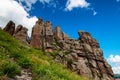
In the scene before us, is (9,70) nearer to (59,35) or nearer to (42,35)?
(42,35)

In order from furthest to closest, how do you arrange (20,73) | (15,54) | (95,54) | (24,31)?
(95,54)
(24,31)
(15,54)
(20,73)

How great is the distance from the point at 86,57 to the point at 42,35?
32248mm

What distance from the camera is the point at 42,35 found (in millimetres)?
140125

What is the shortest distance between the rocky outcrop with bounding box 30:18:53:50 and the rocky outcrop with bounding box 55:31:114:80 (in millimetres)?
9915

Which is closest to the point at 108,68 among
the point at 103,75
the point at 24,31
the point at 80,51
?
the point at 103,75

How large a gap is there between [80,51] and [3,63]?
137265mm

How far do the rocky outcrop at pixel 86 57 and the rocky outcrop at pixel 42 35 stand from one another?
9915 mm

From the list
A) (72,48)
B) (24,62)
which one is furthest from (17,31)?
(24,62)

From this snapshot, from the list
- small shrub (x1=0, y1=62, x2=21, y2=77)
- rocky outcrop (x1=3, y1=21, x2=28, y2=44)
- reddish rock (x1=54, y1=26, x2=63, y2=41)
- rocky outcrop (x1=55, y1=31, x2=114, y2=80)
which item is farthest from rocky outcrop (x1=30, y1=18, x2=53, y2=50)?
small shrub (x1=0, y1=62, x2=21, y2=77)

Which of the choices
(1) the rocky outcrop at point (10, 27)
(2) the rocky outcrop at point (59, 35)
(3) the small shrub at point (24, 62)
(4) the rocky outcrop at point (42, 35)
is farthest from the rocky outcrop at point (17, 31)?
(3) the small shrub at point (24, 62)

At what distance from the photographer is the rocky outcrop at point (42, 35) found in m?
134

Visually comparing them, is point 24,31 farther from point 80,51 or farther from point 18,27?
point 80,51

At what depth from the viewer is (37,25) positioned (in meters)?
142

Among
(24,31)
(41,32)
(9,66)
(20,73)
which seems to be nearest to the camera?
(9,66)
